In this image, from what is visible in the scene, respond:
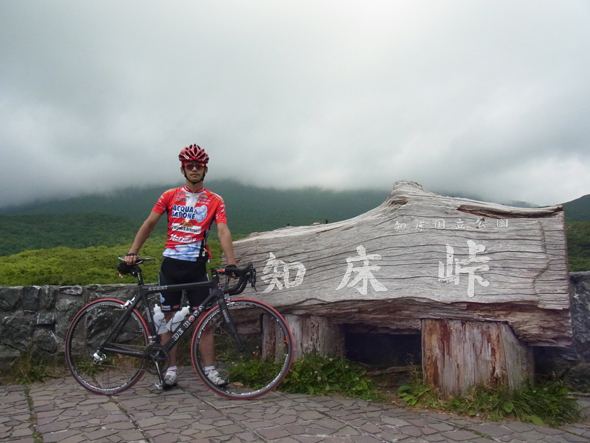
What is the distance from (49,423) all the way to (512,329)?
13.3 feet

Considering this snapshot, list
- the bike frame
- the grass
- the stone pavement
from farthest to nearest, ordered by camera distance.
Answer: the bike frame
the grass
the stone pavement

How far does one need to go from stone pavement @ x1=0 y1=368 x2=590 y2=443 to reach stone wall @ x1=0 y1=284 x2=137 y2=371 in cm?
85

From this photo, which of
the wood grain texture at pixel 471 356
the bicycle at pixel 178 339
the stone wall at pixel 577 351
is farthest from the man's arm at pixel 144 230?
the stone wall at pixel 577 351

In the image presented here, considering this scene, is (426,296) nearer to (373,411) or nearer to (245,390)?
(373,411)

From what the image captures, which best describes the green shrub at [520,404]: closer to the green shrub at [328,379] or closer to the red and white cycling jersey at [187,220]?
the green shrub at [328,379]

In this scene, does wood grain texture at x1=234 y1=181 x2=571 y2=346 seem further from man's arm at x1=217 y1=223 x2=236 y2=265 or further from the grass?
man's arm at x1=217 y1=223 x2=236 y2=265

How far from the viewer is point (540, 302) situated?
3.93 metres

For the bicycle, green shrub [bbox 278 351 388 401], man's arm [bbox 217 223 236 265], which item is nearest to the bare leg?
the bicycle

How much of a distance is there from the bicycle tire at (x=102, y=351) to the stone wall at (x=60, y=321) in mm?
273

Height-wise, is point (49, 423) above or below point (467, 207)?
below

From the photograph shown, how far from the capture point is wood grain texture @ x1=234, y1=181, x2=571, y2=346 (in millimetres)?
4039

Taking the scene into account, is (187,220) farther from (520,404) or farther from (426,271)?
(520,404)

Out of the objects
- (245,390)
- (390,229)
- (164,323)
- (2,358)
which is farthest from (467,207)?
(2,358)

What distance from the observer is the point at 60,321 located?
5516 mm
